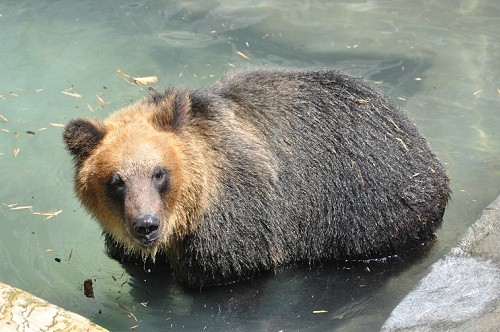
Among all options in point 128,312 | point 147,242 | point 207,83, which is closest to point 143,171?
point 147,242

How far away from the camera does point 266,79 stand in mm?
8109

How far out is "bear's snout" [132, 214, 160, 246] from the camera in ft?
→ 21.5

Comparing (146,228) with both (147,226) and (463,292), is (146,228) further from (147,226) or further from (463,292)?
(463,292)

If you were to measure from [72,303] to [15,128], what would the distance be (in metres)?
3.37

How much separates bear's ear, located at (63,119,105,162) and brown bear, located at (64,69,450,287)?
1cm

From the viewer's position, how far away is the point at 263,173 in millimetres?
7680

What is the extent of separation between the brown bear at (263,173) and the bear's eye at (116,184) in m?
0.01

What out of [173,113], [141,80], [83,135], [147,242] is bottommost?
[141,80]

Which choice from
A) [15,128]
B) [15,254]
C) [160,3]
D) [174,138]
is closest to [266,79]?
[174,138]

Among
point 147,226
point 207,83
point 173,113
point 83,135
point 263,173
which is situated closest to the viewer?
point 147,226

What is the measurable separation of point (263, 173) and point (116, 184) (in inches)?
60.0

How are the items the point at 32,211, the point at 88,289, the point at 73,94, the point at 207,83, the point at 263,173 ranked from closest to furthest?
the point at 263,173, the point at 88,289, the point at 32,211, the point at 73,94, the point at 207,83

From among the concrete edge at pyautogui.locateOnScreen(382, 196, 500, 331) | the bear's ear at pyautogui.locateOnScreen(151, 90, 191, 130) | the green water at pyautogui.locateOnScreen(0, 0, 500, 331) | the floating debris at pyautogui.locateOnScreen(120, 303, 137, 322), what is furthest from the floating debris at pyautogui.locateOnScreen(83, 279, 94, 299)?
the concrete edge at pyautogui.locateOnScreen(382, 196, 500, 331)

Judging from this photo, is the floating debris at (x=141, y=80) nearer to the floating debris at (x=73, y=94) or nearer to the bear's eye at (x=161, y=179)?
the floating debris at (x=73, y=94)
